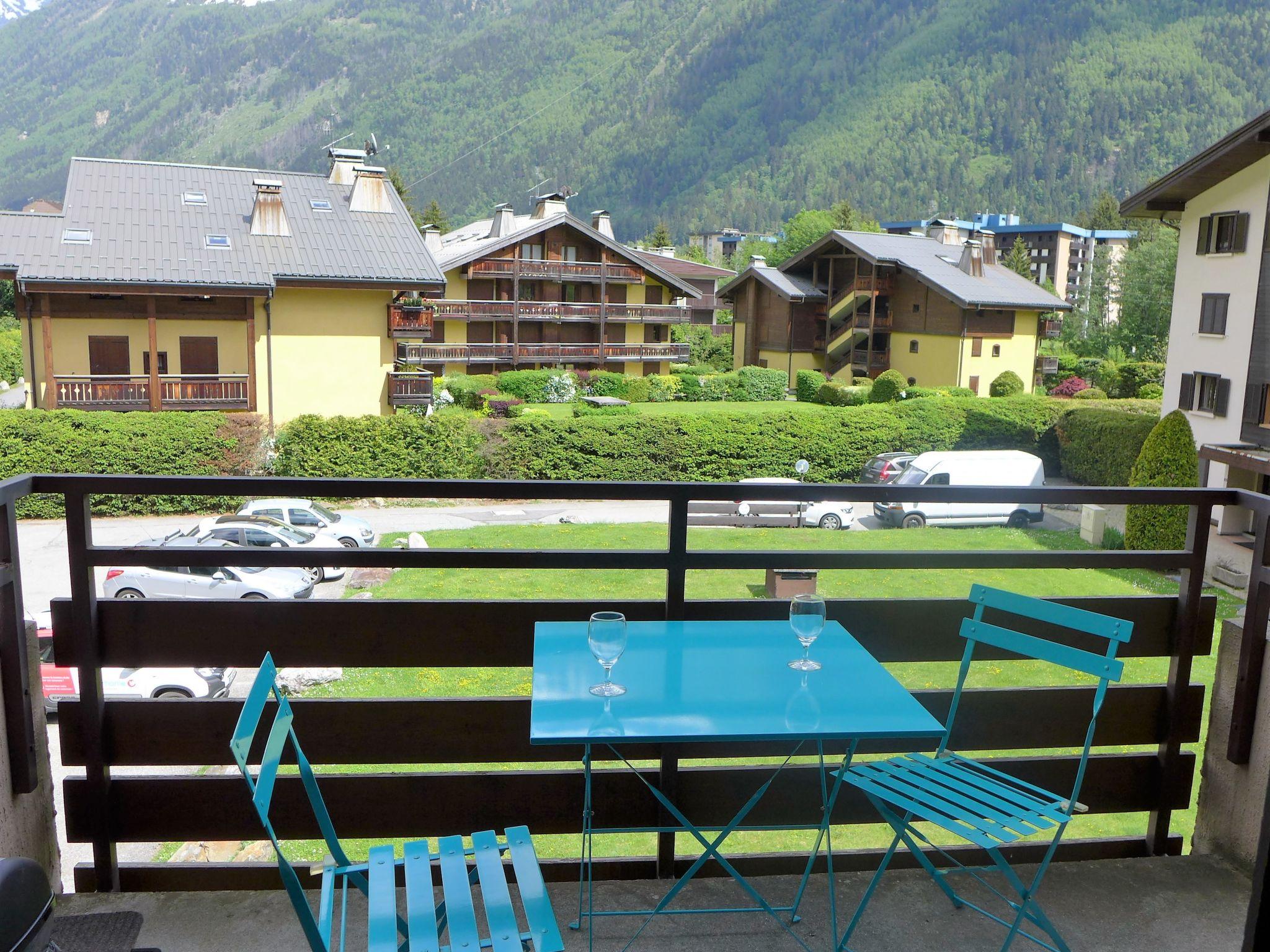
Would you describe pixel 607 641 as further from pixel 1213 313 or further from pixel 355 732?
pixel 1213 313

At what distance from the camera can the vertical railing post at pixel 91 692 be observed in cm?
264

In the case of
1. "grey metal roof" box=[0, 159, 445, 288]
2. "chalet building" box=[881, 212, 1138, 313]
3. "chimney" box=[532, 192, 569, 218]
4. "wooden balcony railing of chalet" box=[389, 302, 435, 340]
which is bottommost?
"wooden balcony railing of chalet" box=[389, 302, 435, 340]

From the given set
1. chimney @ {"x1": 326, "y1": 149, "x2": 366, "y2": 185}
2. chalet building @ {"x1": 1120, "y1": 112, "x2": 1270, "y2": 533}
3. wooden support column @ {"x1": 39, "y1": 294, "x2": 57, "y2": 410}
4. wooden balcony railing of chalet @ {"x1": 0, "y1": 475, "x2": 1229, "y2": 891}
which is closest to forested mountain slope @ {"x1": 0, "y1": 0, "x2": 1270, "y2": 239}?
chimney @ {"x1": 326, "y1": 149, "x2": 366, "y2": 185}

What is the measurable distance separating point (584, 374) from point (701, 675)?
34670 mm

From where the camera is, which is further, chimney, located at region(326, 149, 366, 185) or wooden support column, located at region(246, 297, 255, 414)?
chimney, located at region(326, 149, 366, 185)

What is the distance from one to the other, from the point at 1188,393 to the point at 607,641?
72.1ft

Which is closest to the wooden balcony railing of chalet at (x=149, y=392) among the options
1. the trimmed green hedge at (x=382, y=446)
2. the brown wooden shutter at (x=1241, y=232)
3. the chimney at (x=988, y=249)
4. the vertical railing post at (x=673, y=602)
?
the trimmed green hedge at (x=382, y=446)

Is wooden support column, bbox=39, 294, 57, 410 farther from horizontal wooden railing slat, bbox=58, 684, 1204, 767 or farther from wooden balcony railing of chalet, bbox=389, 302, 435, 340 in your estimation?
horizontal wooden railing slat, bbox=58, 684, 1204, 767

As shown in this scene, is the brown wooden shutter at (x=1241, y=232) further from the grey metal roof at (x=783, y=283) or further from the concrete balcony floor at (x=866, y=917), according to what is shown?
the grey metal roof at (x=783, y=283)

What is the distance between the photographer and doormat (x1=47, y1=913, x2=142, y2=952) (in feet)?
7.71

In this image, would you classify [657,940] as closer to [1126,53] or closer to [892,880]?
[892,880]

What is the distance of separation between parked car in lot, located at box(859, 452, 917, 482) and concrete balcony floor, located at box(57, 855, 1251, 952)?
18.2 metres

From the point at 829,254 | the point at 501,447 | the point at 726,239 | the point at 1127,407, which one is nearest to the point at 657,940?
the point at 501,447

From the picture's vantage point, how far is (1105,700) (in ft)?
9.89
